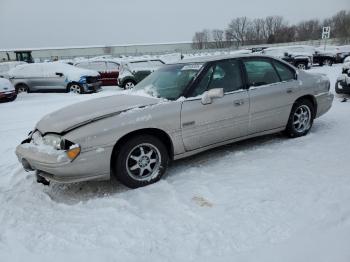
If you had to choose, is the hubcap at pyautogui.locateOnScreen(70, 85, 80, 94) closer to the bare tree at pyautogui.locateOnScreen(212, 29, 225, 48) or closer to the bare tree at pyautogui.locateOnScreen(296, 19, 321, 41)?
the bare tree at pyautogui.locateOnScreen(296, 19, 321, 41)

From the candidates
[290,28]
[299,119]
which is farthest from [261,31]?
[299,119]

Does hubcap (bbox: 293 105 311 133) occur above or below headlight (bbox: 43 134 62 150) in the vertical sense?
below

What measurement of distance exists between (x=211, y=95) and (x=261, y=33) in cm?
10000

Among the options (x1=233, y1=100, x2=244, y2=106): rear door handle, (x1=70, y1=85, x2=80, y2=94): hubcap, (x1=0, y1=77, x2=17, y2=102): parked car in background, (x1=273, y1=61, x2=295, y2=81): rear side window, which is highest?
(x1=273, y1=61, x2=295, y2=81): rear side window

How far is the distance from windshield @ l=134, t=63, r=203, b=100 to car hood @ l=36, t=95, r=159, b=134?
0.25 m

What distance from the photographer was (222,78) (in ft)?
15.1

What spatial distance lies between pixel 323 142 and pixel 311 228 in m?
2.60

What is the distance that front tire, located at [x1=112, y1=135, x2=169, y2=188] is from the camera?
375 cm

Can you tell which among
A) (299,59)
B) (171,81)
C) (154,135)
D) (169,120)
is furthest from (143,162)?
(299,59)

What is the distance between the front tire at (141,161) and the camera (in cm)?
375

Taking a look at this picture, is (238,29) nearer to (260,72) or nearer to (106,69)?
(106,69)

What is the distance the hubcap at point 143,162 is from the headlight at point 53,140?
2.54ft

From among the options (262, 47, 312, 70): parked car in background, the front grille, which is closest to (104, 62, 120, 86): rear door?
the front grille

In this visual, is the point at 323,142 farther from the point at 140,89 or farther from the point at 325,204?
the point at 140,89
